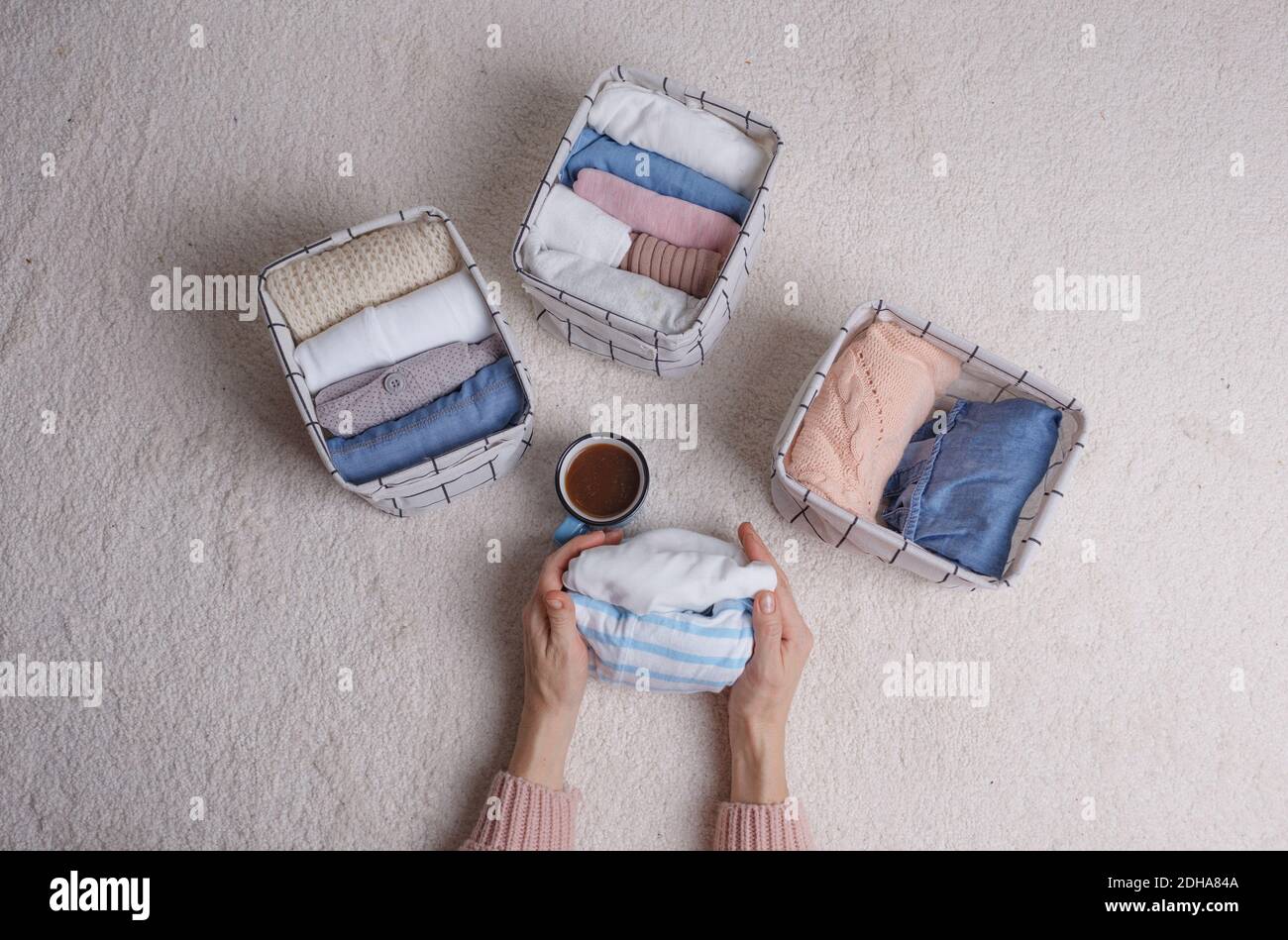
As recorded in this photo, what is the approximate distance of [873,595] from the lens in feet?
4.04

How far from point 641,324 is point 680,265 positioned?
0.11 metres

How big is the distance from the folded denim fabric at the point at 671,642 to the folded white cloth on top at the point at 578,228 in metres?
0.44

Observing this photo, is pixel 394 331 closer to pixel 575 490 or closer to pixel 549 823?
pixel 575 490

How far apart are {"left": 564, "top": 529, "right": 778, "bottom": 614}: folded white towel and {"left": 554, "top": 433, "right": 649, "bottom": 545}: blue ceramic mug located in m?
0.05

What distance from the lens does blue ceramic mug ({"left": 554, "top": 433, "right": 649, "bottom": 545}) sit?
45.2 inches

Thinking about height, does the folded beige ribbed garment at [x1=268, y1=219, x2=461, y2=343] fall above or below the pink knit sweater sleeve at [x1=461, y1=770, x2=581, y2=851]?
above

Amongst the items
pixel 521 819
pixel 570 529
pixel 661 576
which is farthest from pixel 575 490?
pixel 521 819

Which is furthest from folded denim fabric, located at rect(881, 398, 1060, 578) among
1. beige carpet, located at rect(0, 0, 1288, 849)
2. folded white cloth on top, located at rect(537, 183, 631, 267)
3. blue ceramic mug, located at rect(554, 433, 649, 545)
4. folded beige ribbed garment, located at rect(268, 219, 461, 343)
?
folded beige ribbed garment, located at rect(268, 219, 461, 343)

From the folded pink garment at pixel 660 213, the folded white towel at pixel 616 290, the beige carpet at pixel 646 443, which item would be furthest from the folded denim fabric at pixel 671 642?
the folded pink garment at pixel 660 213

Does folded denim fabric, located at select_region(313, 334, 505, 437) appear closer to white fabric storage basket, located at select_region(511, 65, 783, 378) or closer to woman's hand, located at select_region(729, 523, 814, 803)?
white fabric storage basket, located at select_region(511, 65, 783, 378)

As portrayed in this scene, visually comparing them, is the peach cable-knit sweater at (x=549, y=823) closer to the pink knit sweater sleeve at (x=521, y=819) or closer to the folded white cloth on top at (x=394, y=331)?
the pink knit sweater sleeve at (x=521, y=819)
